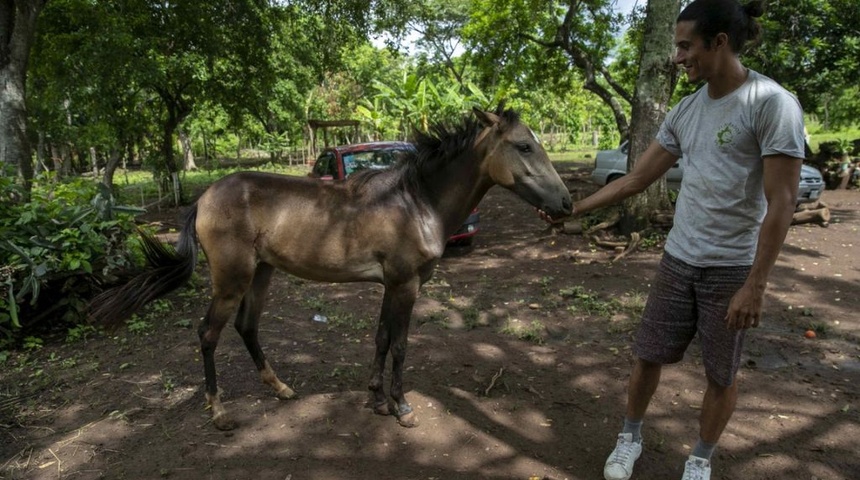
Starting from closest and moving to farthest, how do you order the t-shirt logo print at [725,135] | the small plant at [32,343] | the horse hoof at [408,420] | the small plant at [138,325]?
1. the t-shirt logo print at [725,135]
2. the horse hoof at [408,420]
3. the small plant at [32,343]
4. the small plant at [138,325]

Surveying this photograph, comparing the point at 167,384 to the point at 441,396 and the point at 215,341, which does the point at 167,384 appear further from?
the point at 441,396

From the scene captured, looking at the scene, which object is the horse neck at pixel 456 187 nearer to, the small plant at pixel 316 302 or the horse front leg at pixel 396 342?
the horse front leg at pixel 396 342

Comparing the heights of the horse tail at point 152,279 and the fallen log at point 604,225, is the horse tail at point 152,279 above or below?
above

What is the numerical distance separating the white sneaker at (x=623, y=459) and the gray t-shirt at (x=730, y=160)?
1.09m

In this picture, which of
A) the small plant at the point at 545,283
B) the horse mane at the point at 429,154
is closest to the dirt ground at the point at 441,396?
the small plant at the point at 545,283

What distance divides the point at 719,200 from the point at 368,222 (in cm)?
188

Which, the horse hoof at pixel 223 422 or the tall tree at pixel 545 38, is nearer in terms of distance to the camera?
the horse hoof at pixel 223 422

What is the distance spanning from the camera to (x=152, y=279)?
3.45 meters

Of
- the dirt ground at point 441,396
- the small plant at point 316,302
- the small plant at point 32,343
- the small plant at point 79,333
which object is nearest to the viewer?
the dirt ground at point 441,396

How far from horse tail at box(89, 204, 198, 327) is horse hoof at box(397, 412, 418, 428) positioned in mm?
1752

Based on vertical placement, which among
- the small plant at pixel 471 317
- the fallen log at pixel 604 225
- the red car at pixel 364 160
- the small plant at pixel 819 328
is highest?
the red car at pixel 364 160

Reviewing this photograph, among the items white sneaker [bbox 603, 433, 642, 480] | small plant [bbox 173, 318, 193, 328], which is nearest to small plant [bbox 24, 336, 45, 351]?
small plant [bbox 173, 318, 193, 328]

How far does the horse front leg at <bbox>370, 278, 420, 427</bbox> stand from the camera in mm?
3113

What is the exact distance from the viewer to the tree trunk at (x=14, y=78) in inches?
248
